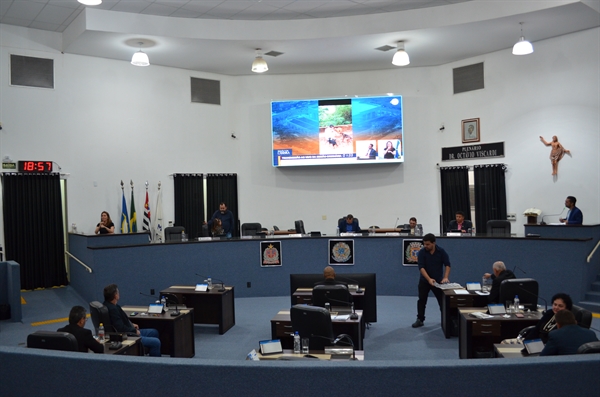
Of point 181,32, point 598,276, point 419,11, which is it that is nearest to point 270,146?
point 181,32

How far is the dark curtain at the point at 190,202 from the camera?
13242 millimetres

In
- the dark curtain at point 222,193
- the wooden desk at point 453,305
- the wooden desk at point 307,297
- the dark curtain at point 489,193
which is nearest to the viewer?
the wooden desk at point 453,305

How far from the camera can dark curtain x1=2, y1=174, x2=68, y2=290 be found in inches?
427

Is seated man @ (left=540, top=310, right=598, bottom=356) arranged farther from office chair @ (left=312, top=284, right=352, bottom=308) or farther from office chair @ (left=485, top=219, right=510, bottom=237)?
office chair @ (left=485, top=219, right=510, bottom=237)

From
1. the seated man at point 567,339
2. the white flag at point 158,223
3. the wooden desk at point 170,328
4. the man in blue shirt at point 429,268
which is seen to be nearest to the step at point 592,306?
the man in blue shirt at point 429,268

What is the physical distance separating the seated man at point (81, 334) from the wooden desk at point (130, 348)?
19 centimetres

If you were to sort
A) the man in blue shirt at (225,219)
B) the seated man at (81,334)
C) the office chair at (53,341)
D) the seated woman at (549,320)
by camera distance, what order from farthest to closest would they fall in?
the man in blue shirt at (225,219) → the seated woman at (549,320) → the seated man at (81,334) → the office chair at (53,341)

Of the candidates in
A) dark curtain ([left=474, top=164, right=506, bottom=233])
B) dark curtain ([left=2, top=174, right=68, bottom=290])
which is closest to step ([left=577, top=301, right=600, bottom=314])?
dark curtain ([left=474, top=164, right=506, bottom=233])

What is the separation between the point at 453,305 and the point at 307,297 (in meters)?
2.01

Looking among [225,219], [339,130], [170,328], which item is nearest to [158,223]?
[225,219]

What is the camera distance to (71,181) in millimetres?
11727

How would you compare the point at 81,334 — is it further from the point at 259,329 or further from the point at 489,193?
the point at 489,193

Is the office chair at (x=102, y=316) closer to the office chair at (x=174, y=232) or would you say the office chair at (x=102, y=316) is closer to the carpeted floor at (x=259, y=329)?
the carpeted floor at (x=259, y=329)

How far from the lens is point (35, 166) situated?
36.3 feet
